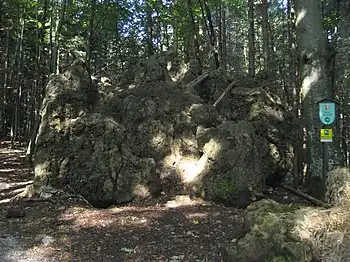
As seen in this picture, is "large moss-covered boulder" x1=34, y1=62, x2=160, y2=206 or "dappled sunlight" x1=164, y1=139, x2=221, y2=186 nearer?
"large moss-covered boulder" x1=34, y1=62, x2=160, y2=206

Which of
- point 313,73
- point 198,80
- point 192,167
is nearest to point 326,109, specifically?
point 313,73

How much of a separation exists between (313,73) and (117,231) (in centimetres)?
442

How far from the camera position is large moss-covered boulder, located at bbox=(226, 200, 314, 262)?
3895mm

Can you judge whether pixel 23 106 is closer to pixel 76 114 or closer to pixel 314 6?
pixel 76 114

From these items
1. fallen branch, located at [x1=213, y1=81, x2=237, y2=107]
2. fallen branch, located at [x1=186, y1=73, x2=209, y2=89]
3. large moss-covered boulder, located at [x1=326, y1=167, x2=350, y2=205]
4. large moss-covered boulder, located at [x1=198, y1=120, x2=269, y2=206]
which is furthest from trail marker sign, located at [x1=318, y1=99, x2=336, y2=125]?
fallen branch, located at [x1=186, y1=73, x2=209, y2=89]

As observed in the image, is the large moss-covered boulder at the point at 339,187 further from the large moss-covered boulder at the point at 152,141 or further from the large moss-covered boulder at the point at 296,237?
the large moss-covered boulder at the point at 152,141

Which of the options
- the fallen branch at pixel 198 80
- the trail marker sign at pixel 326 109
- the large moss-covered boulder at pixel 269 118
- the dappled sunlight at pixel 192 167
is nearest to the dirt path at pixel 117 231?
the dappled sunlight at pixel 192 167

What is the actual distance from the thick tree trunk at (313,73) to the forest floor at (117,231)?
186 cm

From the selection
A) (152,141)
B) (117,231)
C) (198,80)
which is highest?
(198,80)

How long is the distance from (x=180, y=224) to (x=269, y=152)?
10.5 feet

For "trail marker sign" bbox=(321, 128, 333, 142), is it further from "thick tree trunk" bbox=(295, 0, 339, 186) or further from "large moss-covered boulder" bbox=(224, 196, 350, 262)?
"large moss-covered boulder" bbox=(224, 196, 350, 262)

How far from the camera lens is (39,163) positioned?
25.9 feet

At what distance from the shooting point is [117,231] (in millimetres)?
5645

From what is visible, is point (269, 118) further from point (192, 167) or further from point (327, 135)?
point (327, 135)
